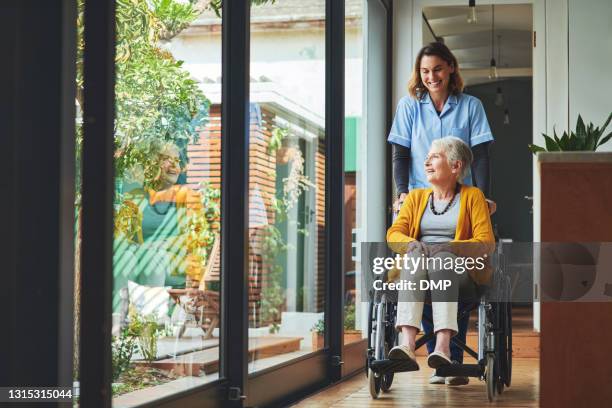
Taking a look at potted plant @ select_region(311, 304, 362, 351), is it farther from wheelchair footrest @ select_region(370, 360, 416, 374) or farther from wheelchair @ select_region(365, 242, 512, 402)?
wheelchair footrest @ select_region(370, 360, 416, 374)

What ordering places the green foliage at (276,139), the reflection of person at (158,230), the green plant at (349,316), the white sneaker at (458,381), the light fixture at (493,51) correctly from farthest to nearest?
the light fixture at (493,51), the green plant at (349,316), the white sneaker at (458,381), the green foliage at (276,139), the reflection of person at (158,230)

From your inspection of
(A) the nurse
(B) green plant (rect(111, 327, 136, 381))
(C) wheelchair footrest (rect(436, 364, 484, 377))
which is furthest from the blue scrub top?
(B) green plant (rect(111, 327, 136, 381))

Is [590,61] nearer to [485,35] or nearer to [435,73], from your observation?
[435,73]

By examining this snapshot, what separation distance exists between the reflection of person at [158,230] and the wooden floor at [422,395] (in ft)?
3.99

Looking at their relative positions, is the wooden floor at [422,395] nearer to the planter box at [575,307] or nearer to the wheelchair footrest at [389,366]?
the wheelchair footrest at [389,366]

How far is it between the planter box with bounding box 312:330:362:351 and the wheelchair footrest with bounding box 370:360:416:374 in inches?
29.6

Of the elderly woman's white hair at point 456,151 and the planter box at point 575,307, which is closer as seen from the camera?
the planter box at point 575,307

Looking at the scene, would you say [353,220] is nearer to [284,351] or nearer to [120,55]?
[284,351]

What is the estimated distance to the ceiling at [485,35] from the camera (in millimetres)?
8195

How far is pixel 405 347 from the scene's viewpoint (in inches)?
146

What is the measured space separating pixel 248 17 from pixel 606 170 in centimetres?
138

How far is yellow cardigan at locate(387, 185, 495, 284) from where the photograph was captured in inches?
152

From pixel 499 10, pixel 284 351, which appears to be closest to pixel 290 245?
pixel 284 351

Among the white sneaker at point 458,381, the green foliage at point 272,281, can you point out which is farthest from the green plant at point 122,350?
the white sneaker at point 458,381
